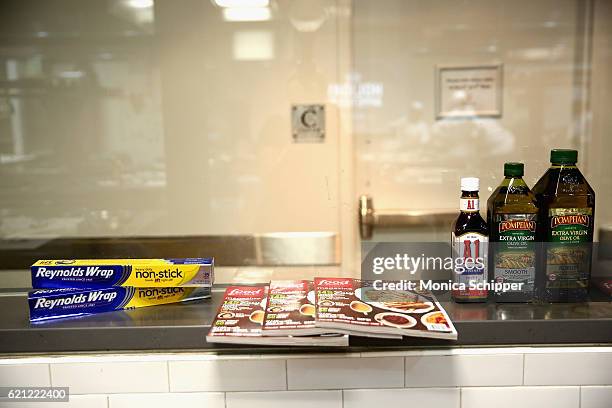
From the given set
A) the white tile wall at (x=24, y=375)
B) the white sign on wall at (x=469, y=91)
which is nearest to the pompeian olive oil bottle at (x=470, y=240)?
the white tile wall at (x=24, y=375)

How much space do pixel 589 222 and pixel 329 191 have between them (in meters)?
1.28

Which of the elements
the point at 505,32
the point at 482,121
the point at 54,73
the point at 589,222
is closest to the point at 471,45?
the point at 505,32

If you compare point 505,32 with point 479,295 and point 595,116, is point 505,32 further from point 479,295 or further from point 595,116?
point 479,295

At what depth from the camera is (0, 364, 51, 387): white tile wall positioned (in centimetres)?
90

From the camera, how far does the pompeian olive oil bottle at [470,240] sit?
35.9 inches

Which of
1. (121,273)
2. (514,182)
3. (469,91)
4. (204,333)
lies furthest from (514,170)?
(469,91)

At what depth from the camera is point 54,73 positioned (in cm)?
208

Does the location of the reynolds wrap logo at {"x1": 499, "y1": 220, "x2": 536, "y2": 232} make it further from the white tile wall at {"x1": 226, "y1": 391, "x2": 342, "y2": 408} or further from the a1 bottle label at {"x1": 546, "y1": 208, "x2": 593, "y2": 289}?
the white tile wall at {"x1": 226, "y1": 391, "x2": 342, "y2": 408}

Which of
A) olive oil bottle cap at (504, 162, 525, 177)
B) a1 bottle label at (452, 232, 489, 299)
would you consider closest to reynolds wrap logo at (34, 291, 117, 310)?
a1 bottle label at (452, 232, 489, 299)

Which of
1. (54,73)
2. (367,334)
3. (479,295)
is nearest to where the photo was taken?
(367,334)

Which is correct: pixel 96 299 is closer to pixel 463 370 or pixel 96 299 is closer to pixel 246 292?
pixel 246 292

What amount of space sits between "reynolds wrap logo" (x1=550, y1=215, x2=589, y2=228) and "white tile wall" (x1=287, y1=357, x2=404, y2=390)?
0.32 meters

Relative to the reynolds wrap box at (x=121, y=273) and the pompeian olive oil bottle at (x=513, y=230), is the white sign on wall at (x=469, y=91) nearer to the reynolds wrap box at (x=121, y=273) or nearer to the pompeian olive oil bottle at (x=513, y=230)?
the pompeian olive oil bottle at (x=513, y=230)

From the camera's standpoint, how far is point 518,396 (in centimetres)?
92
